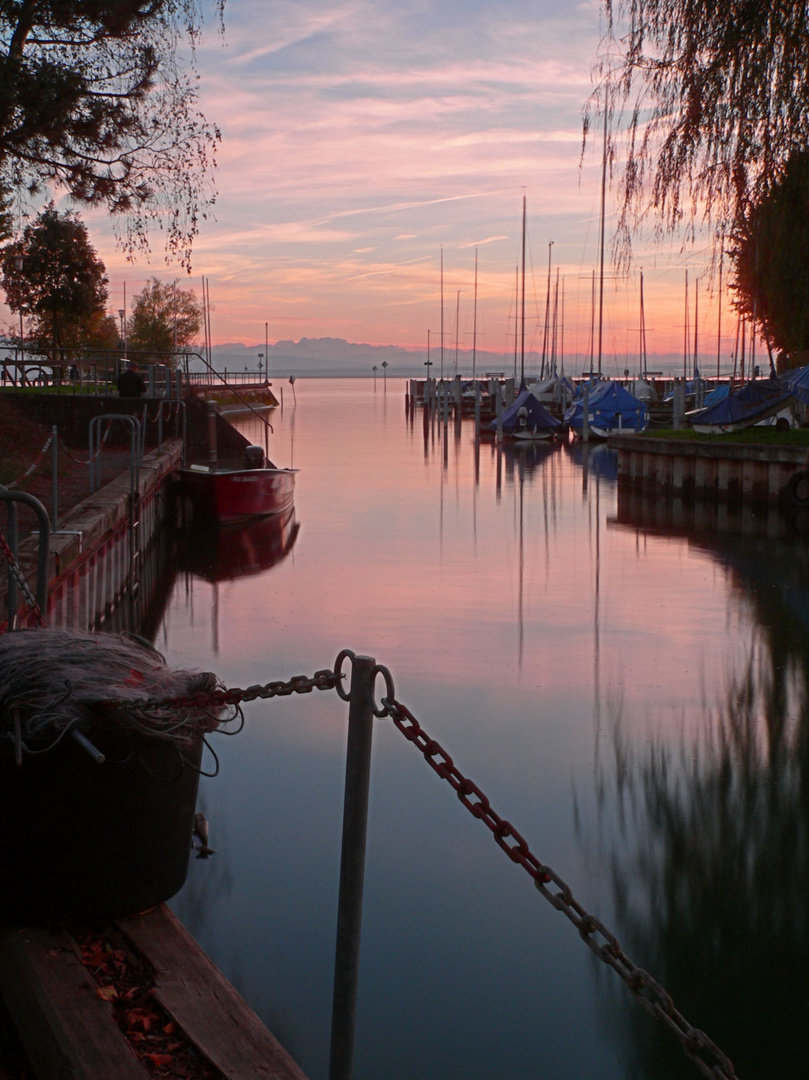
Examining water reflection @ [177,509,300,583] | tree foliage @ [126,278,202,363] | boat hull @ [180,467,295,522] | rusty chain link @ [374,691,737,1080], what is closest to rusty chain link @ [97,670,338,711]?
rusty chain link @ [374,691,737,1080]

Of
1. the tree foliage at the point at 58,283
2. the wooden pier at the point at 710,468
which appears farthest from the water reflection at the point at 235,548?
the tree foliage at the point at 58,283

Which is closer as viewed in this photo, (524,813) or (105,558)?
(524,813)

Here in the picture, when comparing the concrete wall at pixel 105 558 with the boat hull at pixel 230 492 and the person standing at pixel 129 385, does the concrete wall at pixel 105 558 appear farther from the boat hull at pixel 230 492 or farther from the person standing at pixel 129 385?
the person standing at pixel 129 385

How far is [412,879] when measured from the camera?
6.24m

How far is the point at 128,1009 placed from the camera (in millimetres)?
3596

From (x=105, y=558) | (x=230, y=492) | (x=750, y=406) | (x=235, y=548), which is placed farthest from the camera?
(x=750, y=406)

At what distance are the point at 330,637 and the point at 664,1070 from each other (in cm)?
806

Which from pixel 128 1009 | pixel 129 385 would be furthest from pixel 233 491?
pixel 128 1009

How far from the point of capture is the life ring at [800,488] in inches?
861

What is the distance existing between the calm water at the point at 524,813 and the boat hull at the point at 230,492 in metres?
4.07

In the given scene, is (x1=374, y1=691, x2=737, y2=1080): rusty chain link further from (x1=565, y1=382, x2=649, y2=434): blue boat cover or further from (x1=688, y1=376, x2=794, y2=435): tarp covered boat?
(x1=565, y1=382, x2=649, y2=434): blue boat cover

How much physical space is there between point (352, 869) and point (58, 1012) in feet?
3.41

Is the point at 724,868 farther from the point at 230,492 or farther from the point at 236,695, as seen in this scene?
the point at 230,492

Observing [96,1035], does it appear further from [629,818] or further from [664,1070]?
[629,818]
